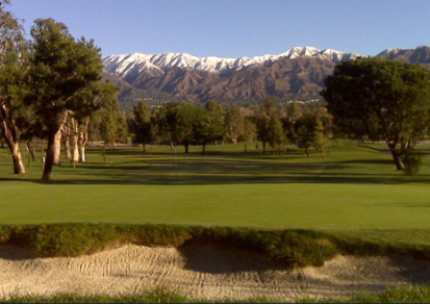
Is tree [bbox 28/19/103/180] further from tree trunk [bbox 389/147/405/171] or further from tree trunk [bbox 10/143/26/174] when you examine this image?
tree trunk [bbox 389/147/405/171]

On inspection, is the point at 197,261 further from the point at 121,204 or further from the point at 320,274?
the point at 121,204

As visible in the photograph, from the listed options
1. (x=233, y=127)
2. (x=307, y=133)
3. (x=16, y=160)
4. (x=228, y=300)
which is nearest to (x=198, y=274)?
(x=228, y=300)

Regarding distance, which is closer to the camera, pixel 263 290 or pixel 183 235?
pixel 263 290

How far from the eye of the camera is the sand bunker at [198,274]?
8.07m

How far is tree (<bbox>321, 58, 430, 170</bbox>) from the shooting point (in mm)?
38531

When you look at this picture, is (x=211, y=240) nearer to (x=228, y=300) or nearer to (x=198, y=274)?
(x=198, y=274)

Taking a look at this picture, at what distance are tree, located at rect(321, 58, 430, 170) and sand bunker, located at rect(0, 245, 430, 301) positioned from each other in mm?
32749

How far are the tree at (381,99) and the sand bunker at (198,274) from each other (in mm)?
32749

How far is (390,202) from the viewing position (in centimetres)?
1563

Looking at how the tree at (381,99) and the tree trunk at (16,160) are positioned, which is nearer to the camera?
the tree trunk at (16,160)

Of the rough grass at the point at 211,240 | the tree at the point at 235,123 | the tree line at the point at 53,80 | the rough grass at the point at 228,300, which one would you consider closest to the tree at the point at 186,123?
the tree at the point at 235,123

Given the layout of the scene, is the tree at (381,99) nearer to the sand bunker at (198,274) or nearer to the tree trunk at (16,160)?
the tree trunk at (16,160)

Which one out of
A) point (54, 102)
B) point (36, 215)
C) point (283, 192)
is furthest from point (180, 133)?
point (36, 215)

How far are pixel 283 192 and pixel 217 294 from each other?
1123cm
